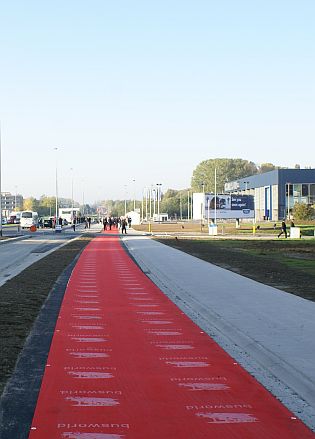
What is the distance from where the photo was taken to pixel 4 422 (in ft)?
19.1

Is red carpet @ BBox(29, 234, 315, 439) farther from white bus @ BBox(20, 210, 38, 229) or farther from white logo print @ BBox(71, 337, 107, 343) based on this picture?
white bus @ BBox(20, 210, 38, 229)

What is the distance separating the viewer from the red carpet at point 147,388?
5.70 metres

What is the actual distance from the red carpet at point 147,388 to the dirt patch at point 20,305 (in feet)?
1.75

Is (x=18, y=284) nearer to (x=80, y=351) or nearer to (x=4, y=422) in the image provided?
(x=80, y=351)

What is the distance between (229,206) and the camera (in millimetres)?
87750

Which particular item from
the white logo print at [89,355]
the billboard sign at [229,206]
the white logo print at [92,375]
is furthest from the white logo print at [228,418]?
the billboard sign at [229,206]

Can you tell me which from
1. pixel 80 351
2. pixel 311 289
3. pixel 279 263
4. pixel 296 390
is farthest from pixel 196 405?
pixel 279 263

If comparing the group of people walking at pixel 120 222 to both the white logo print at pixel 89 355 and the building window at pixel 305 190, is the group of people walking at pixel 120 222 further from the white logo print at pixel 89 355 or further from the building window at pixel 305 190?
the white logo print at pixel 89 355

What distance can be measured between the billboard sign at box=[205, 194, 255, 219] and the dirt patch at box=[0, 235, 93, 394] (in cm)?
6177

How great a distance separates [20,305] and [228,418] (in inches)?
337

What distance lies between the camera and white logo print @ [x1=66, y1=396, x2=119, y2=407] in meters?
6.43

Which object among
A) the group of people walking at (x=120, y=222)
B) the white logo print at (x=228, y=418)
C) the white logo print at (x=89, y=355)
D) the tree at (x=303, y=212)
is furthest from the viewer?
the tree at (x=303, y=212)

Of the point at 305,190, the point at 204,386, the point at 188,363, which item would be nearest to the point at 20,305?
the point at 188,363

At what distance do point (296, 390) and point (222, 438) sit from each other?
5.91 ft
